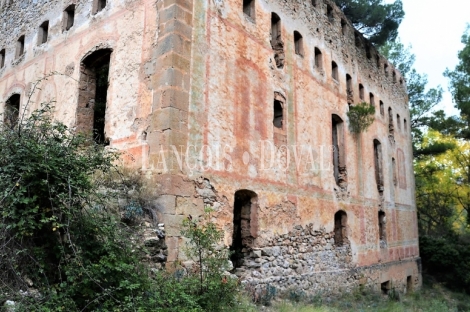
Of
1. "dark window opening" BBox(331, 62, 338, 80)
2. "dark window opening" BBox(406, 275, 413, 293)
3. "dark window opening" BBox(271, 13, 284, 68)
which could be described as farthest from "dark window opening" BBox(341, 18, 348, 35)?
"dark window opening" BBox(406, 275, 413, 293)

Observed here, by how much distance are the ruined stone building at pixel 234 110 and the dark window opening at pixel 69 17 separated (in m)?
0.07

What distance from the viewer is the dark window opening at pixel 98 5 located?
29.8 feet

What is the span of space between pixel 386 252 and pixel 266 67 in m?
8.86

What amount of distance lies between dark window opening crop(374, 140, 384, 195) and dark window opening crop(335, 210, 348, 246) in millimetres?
3455

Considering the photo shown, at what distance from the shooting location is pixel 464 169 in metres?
22.9

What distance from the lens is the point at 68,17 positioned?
33.1 feet

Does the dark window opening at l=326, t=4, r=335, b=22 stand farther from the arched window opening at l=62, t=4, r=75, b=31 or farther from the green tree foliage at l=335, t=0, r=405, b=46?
the arched window opening at l=62, t=4, r=75, b=31

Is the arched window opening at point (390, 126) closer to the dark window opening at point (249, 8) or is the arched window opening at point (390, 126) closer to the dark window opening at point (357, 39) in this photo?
the dark window opening at point (357, 39)

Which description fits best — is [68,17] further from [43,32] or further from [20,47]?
[20,47]

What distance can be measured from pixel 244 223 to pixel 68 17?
22.0 ft

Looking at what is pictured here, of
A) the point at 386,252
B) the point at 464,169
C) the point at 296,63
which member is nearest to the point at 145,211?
the point at 296,63

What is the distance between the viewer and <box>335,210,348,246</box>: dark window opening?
1193 cm

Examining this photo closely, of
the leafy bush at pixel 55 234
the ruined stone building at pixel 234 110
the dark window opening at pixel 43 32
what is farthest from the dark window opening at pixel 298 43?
the leafy bush at pixel 55 234

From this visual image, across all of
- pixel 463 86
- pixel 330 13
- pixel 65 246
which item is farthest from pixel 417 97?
pixel 65 246
